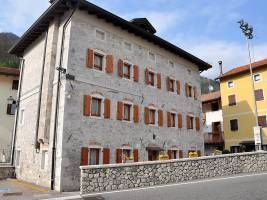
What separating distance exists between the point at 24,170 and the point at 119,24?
12136 mm

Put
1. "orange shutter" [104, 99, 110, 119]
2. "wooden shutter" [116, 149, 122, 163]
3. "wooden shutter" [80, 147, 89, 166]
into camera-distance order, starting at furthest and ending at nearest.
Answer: "wooden shutter" [116, 149, 122, 163]
"orange shutter" [104, 99, 110, 119]
"wooden shutter" [80, 147, 89, 166]

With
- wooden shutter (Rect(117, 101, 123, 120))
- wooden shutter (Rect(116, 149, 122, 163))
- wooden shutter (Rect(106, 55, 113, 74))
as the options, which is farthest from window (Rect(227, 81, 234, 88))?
wooden shutter (Rect(116, 149, 122, 163))

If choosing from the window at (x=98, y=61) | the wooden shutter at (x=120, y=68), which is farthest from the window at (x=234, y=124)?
the window at (x=98, y=61)

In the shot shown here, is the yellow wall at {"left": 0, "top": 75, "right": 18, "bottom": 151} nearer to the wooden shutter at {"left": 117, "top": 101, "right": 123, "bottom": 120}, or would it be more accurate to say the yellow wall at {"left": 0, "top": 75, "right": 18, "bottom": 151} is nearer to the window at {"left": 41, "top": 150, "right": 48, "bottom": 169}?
the window at {"left": 41, "top": 150, "right": 48, "bottom": 169}

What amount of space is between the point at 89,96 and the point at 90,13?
18.2 ft

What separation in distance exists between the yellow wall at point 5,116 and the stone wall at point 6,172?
9.73 m

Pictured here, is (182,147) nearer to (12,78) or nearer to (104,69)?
(104,69)

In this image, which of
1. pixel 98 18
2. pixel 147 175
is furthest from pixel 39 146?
pixel 98 18

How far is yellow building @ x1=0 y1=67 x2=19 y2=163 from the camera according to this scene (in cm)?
2900

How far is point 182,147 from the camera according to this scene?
75.5ft

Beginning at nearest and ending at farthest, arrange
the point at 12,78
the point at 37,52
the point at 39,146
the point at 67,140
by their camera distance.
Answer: the point at 67,140 → the point at 39,146 → the point at 37,52 → the point at 12,78

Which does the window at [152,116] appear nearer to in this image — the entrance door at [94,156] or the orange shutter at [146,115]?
the orange shutter at [146,115]

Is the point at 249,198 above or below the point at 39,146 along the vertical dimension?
below

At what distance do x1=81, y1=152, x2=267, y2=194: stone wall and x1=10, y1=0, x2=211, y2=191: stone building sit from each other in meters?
3.05
